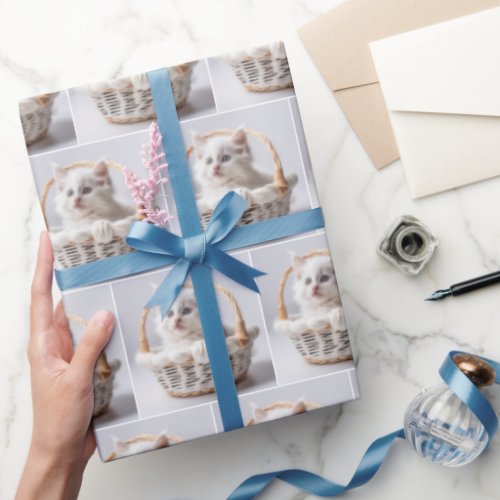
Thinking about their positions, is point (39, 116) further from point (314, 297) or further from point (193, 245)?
point (314, 297)

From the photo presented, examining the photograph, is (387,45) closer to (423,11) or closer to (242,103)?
(423,11)

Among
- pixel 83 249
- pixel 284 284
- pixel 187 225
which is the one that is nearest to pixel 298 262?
pixel 284 284

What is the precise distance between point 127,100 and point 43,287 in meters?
0.28

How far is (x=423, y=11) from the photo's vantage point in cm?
86

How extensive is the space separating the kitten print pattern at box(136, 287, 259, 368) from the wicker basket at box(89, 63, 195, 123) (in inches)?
7.8

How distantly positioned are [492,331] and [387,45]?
0.42 m

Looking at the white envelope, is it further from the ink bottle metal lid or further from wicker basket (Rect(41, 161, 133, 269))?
wicker basket (Rect(41, 161, 133, 269))

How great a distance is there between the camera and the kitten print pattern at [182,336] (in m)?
0.72

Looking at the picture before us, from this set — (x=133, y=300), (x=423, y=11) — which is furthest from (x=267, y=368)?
(x=423, y=11)

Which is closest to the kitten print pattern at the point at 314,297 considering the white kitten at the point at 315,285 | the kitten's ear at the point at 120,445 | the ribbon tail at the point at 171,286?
the white kitten at the point at 315,285

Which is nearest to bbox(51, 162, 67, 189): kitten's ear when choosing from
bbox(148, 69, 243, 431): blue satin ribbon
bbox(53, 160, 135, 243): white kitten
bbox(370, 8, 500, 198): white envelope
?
bbox(53, 160, 135, 243): white kitten

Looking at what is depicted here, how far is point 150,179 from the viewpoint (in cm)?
70

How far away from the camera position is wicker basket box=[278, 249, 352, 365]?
2.38 ft

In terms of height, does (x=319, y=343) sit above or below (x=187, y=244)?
below
